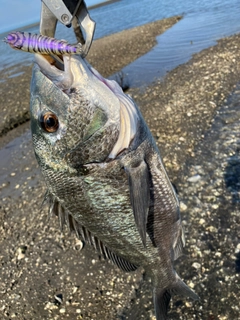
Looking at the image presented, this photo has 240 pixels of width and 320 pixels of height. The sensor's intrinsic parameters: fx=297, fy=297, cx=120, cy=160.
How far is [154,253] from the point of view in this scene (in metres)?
2.31

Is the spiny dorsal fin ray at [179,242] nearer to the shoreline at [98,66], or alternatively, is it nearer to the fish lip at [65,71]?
the fish lip at [65,71]

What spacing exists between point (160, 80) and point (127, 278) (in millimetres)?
7786

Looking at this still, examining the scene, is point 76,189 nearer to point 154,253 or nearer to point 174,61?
point 154,253

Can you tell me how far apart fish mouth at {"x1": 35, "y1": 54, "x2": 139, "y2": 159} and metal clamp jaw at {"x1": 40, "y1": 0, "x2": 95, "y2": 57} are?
0.12 metres

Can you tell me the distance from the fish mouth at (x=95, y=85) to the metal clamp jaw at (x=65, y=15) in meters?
0.12

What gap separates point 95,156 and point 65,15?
842 millimetres

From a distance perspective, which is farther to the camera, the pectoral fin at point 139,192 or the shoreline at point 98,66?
the shoreline at point 98,66

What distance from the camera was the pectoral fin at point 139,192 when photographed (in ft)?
5.89

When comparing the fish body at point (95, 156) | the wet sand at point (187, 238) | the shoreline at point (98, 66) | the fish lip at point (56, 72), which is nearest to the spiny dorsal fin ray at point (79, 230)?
the fish body at point (95, 156)

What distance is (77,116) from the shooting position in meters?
1.81

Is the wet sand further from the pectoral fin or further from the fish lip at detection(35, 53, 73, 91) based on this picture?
the fish lip at detection(35, 53, 73, 91)

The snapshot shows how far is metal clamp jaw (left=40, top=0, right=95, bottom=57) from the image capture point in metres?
1.69

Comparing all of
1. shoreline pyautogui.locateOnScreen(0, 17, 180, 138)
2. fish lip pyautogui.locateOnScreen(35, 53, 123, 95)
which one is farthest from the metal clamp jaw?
shoreline pyautogui.locateOnScreen(0, 17, 180, 138)

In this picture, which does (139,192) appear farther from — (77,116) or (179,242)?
(179,242)
